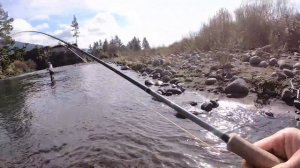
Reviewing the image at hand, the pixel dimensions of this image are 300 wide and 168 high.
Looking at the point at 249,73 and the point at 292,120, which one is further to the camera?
the point at 249,73

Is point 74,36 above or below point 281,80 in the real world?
above

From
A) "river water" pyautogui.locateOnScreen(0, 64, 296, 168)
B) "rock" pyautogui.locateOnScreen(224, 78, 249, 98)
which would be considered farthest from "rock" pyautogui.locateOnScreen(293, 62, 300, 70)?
"river water" pyautogui.locateOnScreen(0, 64, 296, 168)

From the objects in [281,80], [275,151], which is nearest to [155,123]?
[281,80]

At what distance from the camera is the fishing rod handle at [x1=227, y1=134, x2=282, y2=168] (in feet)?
4.52

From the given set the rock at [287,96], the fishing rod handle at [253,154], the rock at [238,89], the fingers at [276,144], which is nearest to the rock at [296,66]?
the rock at [238,89]

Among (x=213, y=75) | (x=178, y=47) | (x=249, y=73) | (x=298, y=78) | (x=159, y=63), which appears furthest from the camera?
(x=178, y=47)

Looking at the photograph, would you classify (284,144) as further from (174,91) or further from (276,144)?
(174,91)

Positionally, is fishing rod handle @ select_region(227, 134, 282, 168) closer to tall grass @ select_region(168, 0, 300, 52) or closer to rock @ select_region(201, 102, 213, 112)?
rock @ select_region(201, 102, 213, 112)

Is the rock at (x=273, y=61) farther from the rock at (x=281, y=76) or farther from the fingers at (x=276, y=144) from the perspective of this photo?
the fingers at (x=276, y=144)

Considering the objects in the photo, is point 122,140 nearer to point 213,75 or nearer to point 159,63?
point 213,75

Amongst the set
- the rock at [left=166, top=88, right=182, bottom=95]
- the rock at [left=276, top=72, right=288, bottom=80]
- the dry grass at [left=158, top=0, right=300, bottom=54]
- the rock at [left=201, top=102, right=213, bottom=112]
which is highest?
the dry grass at [left=158, top=0, right=300, bottom=54]

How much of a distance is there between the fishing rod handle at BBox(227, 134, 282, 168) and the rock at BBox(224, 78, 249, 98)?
8.41m

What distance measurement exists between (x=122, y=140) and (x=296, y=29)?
11.0m

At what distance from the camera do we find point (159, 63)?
68.2 ft
